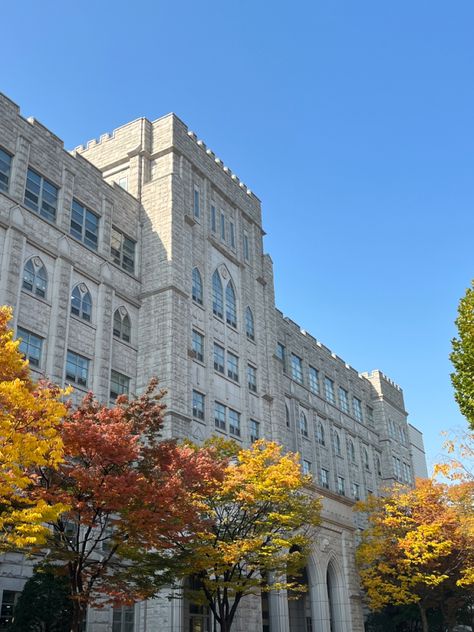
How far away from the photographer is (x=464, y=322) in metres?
22.2

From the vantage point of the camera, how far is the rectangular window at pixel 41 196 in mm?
32625

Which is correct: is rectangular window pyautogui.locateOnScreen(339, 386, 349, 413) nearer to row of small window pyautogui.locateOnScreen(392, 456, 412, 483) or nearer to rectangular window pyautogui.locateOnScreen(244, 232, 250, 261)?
row of small window pyautogui.locateOnScreen(392, 456, 412, 483)

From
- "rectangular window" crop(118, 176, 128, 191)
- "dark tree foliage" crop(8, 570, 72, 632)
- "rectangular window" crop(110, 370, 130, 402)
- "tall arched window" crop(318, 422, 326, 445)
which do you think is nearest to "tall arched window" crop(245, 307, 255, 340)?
"rectangular window" crop(118, 176, 128, 191)

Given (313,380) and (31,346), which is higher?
(313,380)

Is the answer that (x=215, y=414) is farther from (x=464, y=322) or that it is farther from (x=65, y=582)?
(x=464, y=322)

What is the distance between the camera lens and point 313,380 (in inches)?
2288

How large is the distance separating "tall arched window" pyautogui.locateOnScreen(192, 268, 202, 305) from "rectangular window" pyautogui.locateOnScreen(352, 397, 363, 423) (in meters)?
29.1

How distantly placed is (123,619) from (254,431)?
1429cm

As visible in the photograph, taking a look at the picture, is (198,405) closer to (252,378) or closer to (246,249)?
(252,378)

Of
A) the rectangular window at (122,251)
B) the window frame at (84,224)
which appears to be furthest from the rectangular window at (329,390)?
the window frame at (84,224)

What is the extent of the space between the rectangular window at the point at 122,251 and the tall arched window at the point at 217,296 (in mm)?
5708

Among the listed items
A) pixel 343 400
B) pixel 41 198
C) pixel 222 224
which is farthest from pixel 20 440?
pixel 343 400

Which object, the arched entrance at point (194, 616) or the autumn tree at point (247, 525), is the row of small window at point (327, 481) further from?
the autumn tree at point (247, 525)

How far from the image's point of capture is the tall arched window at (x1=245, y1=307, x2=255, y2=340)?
4450 centimetres
